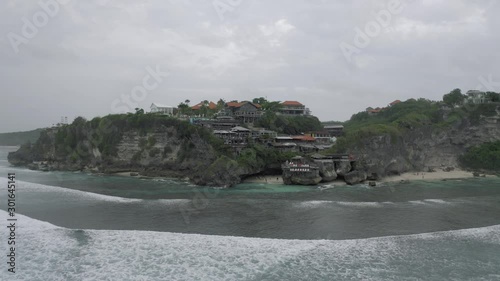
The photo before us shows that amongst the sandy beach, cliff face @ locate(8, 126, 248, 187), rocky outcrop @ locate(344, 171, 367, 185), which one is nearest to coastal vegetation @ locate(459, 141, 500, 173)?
the sandy beach

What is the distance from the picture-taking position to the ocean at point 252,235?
60.8 feet

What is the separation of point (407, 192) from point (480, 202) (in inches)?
312

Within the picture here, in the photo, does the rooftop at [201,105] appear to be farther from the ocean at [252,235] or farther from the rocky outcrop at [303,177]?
the ocean at [252,235]

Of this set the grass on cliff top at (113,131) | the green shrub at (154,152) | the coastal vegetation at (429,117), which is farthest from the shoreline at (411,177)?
the green shrub at (154,152)

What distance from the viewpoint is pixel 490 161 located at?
200ft

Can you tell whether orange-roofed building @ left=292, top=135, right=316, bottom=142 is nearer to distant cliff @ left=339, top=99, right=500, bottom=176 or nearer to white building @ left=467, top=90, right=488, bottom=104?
distant cliff @ left=339, top=99, right=500, bottom=176

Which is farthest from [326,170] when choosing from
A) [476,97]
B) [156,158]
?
[476,97]

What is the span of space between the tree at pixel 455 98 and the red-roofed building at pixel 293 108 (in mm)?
32403

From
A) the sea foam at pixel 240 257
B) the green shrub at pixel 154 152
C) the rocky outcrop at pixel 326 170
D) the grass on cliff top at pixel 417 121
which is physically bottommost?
the sea foam at pixel 240 257

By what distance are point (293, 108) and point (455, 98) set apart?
36.6 meters

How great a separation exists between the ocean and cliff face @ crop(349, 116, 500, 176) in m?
13.7

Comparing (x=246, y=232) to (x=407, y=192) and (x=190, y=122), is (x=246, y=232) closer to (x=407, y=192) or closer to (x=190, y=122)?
(x=407, y=192)

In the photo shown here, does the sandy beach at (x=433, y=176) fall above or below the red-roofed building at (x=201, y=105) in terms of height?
below

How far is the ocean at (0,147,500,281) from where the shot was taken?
1853cm
